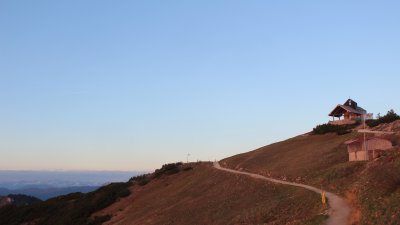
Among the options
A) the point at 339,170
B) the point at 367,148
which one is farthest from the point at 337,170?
the point at 367,148

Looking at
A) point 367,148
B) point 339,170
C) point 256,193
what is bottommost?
point 256,193

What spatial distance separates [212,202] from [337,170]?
46.6ft

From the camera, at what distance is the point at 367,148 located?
4591 centimetres

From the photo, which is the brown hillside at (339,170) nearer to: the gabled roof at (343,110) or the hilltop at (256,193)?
the hilltop at (256,193)

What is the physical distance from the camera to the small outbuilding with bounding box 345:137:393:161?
45.3 m

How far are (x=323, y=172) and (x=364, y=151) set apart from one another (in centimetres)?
461

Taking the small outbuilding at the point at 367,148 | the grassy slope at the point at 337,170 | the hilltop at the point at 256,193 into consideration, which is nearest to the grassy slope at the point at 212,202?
the hilltop at the point at 256,193

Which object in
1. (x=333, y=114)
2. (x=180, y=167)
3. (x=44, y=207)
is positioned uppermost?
(x=333, y=114)

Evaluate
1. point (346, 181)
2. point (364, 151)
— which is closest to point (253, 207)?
point (346, 181)

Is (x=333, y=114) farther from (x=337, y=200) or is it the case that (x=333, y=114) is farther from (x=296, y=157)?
(x=337, y=200)

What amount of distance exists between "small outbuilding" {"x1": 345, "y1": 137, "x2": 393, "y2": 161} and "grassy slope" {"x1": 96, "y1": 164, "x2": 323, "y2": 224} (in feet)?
28.6

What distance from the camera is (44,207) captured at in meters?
87.1

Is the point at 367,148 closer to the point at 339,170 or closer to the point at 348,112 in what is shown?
the point at 339,170

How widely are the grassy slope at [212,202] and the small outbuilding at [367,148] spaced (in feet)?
28.6
